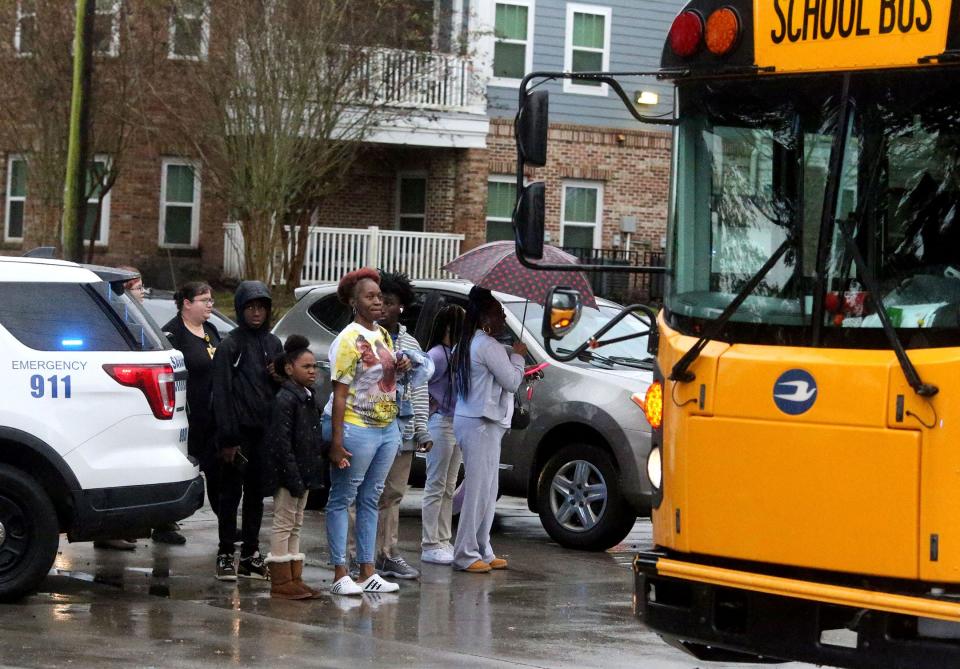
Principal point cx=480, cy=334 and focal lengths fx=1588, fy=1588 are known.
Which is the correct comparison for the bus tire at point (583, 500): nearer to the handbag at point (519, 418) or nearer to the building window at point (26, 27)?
the handbag at point (519, 418)

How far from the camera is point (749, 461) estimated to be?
6121 mm

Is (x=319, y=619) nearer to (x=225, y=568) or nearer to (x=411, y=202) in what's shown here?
(x=225, y=568)

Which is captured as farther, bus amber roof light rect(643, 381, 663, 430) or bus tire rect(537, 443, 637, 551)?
bus tire rect(537, 443, 637, 551)

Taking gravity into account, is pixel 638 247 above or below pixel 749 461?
above

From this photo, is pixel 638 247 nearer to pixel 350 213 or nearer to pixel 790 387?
pixel 350 213

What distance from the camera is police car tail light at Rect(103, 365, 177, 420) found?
871 centimetres

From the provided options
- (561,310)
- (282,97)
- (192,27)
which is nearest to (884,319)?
(561,310)

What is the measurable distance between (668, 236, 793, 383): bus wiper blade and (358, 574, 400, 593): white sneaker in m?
3.59

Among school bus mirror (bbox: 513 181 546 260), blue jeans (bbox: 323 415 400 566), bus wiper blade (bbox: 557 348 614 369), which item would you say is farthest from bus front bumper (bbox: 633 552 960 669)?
bus wiper blade (bbox: 557 348 614 369)

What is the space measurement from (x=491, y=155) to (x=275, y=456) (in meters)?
20.3

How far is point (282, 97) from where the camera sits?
Result: 2419cm

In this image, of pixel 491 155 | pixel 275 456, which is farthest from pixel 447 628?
pixel 491 155

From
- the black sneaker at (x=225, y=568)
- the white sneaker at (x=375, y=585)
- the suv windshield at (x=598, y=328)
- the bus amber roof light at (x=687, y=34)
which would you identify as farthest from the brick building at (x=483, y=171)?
the bus amber roof light at (x=687, y=34)

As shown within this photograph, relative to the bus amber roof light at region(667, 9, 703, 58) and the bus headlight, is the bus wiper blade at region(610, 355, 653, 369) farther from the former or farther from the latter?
the bus amber roof light at region(667, 9, 703, 58)
